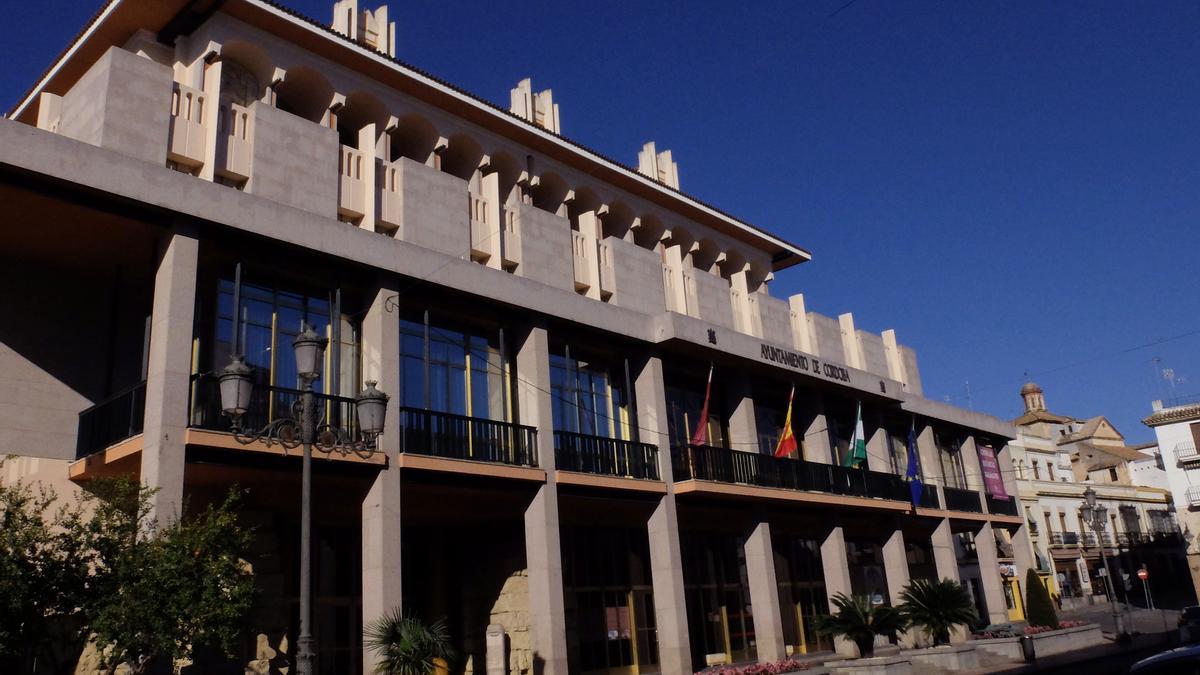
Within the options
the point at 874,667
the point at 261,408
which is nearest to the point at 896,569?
the point at 874,667

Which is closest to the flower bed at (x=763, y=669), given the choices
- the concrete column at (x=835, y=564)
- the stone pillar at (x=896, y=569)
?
the concrete column at (x=835, y=564)

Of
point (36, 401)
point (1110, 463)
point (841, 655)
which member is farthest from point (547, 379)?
point (1110, 463)

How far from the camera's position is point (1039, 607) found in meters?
35.8

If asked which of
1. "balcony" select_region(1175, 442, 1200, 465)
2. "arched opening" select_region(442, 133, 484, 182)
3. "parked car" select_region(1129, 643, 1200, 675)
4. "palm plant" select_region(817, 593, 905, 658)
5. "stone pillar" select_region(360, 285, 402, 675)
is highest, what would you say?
"arched opening" select_region(442, 133, 484, 182)

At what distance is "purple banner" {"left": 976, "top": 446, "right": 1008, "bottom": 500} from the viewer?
4206 cm

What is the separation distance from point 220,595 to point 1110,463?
7735 cm

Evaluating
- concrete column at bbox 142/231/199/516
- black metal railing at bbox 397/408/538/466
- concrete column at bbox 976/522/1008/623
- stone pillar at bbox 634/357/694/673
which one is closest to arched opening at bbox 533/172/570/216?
stone pillar at bbox 634/357/694/673

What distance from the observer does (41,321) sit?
64.1 feet

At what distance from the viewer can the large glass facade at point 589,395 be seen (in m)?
25.0

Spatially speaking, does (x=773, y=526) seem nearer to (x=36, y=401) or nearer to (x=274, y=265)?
(x=274, y=265)

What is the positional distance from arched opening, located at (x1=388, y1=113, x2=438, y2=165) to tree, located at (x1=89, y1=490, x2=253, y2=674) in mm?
13085

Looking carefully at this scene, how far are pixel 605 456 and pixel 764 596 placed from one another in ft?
22.2

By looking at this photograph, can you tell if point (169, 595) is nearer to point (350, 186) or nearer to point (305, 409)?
point (305, 409)

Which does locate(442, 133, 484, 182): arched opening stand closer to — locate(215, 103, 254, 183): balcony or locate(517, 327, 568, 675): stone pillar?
locate(517, 327, 568, 675): stone pillar
